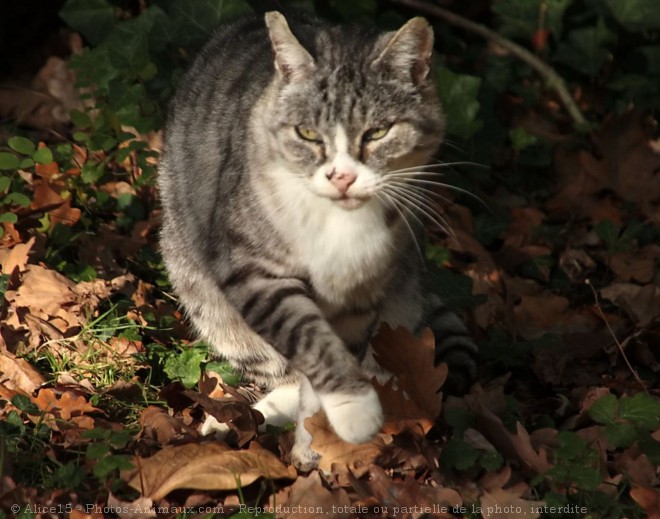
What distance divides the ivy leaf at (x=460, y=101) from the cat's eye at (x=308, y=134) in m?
1.70

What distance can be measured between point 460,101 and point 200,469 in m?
2.56

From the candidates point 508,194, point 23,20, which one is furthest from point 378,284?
point 23,20

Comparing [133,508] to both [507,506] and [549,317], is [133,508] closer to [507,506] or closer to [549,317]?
[507,506]

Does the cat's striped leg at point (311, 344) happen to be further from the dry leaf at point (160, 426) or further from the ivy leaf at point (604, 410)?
the ivy leaf at point (604, 410)

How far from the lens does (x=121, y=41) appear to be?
15.4 feet

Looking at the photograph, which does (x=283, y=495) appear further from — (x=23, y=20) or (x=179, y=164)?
(x=23, y=20)

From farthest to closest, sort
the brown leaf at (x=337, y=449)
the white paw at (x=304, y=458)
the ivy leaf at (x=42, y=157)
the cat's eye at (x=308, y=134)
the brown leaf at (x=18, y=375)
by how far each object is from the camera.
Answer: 1. the ivy leaf at (x=42, y=157)
2. the brown leaf at (x=18, y=375)
3. the cat's eye at (x=308, y=134)
4. the white paw at (x=304, y=458)
5. the brown leaf at (x=337, y=449)

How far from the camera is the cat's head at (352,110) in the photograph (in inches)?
122

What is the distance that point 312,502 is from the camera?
9.24 feet

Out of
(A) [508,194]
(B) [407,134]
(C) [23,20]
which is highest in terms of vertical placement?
(B) [407,134]

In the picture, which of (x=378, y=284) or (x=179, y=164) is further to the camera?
(x=179, y=164)

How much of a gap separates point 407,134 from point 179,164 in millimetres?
1122

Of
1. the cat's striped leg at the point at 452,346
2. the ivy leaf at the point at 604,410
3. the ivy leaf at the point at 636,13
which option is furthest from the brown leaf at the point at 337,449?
the ivy leaf at the point at 636,13

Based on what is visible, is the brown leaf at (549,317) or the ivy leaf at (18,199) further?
the brown leaf at (549,317)
